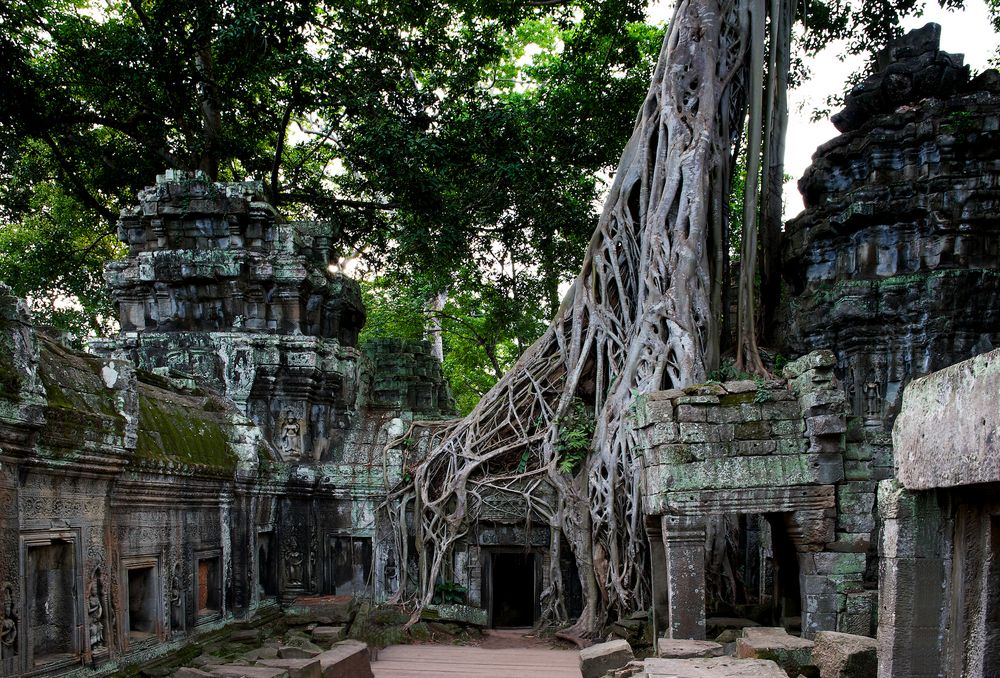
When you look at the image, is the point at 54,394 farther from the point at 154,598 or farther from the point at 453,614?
the point at 453,614

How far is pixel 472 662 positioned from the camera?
830cm

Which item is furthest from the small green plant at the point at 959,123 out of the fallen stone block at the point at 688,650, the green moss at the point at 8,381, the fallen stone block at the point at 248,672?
the green moss at the point at 8,381

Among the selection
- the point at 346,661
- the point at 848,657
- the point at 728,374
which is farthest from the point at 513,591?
the point at 848,657

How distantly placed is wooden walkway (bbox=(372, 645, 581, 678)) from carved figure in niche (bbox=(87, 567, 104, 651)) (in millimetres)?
2485

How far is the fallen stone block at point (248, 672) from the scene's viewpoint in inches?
245

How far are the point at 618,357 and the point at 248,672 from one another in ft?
17.4

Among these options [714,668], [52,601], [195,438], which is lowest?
[714,668]

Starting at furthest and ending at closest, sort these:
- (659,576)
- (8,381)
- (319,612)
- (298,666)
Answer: (319,612), (659,576), (298,666), (8,381)

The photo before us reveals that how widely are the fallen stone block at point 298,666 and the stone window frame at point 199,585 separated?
1123mm

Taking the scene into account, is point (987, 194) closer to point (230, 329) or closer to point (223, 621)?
point (230, 329)

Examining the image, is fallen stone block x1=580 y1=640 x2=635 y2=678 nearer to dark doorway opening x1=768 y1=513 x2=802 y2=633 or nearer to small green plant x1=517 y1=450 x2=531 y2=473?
dark doorway opening x1=768 y1=513 x2=802 y2=633

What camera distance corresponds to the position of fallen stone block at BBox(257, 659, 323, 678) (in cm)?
641

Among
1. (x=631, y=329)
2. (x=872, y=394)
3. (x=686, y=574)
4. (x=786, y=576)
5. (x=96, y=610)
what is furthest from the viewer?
(x=872, y=394)

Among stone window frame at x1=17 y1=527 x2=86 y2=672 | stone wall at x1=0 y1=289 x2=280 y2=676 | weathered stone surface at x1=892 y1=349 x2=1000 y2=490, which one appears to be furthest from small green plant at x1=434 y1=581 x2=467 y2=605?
weathered stone surface at x1=892 y1=349 x2=1000 y2=490
